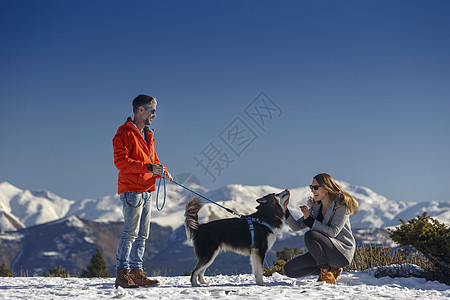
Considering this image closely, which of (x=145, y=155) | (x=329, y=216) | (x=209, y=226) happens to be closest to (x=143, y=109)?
(x=145, y=155)

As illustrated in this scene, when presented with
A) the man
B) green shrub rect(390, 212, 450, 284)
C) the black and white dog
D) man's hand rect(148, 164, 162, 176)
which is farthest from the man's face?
green shrub rect(390, 212, 450, 284)

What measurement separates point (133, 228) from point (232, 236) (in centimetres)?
150

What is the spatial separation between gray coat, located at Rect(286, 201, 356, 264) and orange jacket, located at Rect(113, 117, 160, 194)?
233 centimetres

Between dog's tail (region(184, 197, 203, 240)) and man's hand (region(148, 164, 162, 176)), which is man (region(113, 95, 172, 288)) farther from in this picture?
dog's tail (region(184, 197, 203, 240))

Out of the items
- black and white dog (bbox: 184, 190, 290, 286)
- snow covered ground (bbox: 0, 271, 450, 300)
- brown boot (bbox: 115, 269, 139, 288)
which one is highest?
black and white dog (bbox: 184, 190, 290, 286)

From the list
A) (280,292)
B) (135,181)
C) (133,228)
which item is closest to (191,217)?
(133,228)

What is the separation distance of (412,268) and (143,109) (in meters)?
5.94

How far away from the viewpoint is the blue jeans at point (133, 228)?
669cm

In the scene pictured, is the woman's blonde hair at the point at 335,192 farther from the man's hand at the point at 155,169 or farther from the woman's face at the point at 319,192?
the man's hand at the point at 155,169

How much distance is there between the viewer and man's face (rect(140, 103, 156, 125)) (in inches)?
274

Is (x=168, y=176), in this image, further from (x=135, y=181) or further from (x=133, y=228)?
(x=133, y=228)

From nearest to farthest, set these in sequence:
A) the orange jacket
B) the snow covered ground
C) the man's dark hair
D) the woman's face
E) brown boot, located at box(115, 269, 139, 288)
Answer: the snow covered ground → the orange jacket → brown boot, located at box(115, 269, 139, 288) → the man's dark hair → the woman's face

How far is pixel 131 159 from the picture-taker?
21.7ft

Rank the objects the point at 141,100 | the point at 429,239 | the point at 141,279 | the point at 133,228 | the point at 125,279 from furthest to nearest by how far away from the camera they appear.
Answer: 1. the point at 429,239
2. the point at 141,279
3. the point at 141,100
4. the point at 125,279
5. the point at 133,228
